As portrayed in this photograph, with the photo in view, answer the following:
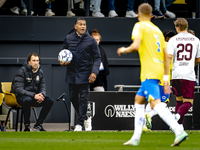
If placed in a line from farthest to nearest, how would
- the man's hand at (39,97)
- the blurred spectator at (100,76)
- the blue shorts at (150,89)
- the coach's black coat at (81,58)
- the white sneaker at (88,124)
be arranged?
the blurred spectator at (100,76)
the man's hand at (39,97)
the white sneaker at (88,124)
the coach's black coat at (81,58)
the blue shorts at (150,89)

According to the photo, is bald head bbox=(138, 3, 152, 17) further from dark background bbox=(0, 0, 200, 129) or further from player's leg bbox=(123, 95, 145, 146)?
dark background bbox=(0, 0, 200, 129)

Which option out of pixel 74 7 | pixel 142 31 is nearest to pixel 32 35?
pixel 74 7

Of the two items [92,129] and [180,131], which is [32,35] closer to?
[92,129]

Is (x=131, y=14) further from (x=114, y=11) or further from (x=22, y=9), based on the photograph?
(x=22, y=9)

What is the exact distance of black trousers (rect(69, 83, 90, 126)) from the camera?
932cm

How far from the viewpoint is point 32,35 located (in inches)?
517

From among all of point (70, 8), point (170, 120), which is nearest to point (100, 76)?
point (70, 8)

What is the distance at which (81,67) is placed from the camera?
948cm

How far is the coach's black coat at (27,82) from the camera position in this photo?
389 inches

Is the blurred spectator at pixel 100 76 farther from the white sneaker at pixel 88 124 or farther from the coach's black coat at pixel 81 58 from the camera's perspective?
the white sneaker at pixel 88 124

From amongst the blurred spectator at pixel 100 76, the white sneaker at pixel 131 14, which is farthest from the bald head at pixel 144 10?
the white sneaker at pixel 131 14

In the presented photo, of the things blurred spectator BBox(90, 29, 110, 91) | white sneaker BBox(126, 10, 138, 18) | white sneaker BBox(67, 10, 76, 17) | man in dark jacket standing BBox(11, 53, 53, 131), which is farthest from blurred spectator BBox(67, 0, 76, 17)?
man in dark jacket standing BBox(11, 53, 53, 131)

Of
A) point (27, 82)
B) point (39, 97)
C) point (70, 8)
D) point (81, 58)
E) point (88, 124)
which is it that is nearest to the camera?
point (81, 58)

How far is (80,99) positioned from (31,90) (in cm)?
134
